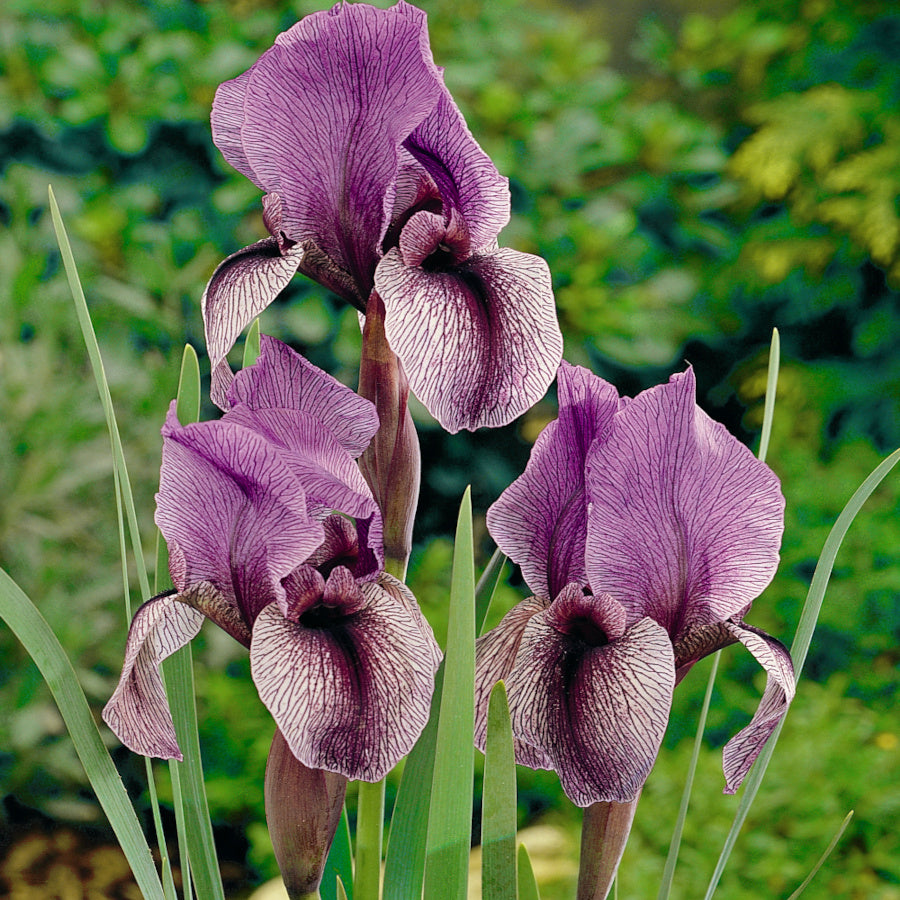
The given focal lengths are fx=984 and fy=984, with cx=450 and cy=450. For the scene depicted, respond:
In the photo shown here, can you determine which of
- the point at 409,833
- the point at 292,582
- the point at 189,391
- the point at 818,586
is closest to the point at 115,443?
the point at 189,391

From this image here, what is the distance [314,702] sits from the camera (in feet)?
1.29

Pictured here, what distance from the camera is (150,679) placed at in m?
0.46

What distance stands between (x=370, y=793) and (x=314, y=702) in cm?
13

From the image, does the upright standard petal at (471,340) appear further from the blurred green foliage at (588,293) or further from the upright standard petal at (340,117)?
the blurred green foliage at (588,293)

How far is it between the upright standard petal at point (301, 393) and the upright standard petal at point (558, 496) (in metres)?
0.08

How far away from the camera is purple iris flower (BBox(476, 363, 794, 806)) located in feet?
1.36

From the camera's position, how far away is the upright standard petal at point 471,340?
418mm

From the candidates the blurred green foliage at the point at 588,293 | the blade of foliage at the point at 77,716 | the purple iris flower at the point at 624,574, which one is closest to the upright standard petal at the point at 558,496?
the purple iris flower at the point at 624,574

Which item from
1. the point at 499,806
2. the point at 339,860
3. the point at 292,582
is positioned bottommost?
the point at 339,860

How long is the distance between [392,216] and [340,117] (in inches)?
2.0

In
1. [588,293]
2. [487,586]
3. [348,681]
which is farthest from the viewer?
[588,293]

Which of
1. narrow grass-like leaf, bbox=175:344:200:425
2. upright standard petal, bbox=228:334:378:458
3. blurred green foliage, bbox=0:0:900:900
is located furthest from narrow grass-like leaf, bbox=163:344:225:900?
blurred green foliage, bbox=0:0:900:900

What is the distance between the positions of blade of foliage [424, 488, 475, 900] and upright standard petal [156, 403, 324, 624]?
6 cm

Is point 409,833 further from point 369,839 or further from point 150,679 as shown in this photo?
point 150,679
